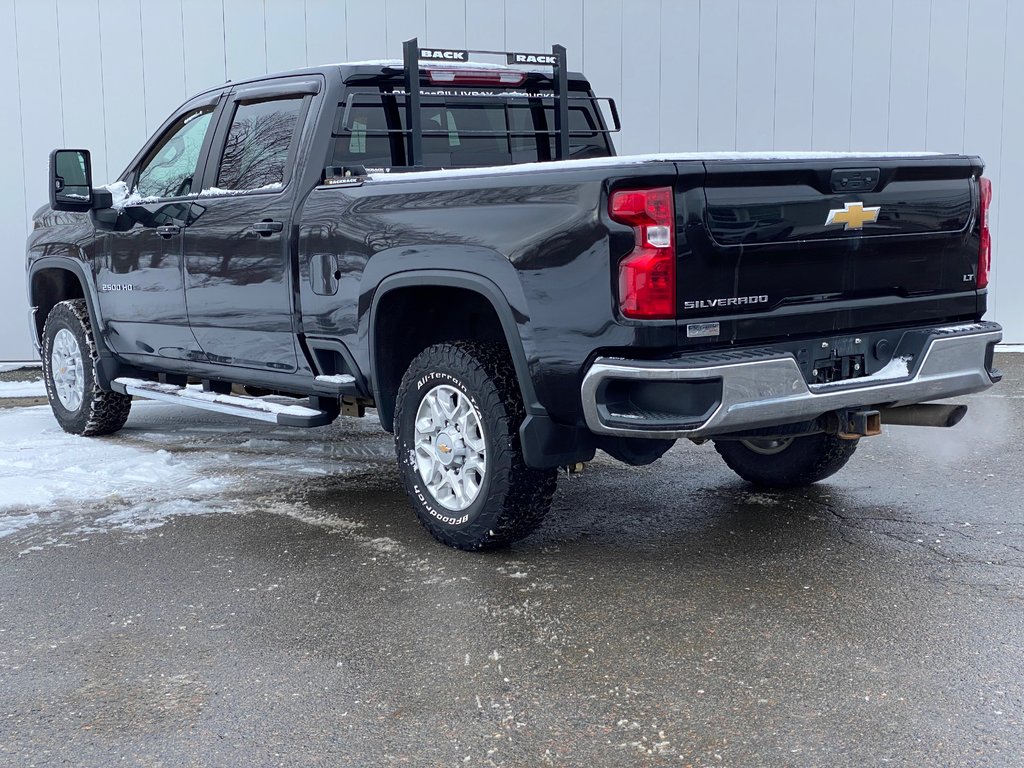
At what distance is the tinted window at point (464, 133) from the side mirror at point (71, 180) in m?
1.85

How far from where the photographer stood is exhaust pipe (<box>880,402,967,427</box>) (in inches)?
189

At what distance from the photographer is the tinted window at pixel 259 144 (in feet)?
18.4

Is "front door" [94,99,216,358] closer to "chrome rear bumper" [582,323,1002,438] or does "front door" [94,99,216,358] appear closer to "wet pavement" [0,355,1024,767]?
"wet pavement" [0,355,1024,767]

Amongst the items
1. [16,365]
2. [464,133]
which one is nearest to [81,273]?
[464,133]

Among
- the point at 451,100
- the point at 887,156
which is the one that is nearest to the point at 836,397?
the point at 887,156

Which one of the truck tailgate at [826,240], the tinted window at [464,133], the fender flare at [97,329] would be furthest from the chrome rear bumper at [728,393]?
the fender flare at [97,329]

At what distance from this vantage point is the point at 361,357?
5.09m

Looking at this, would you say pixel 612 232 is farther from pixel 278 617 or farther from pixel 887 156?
pixel 278 617

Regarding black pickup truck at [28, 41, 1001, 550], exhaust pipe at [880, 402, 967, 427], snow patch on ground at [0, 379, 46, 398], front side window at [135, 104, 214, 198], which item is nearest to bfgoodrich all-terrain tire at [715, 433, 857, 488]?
black pickup truck at [28, 41, 1001, 550]

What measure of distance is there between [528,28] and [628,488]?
5.64 metres

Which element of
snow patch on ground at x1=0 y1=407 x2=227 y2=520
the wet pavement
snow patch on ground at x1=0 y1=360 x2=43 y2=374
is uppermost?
the wet pavement

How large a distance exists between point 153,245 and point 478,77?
1.91m

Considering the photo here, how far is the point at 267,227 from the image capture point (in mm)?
5434

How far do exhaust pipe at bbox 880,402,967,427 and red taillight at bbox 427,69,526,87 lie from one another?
100 inches
